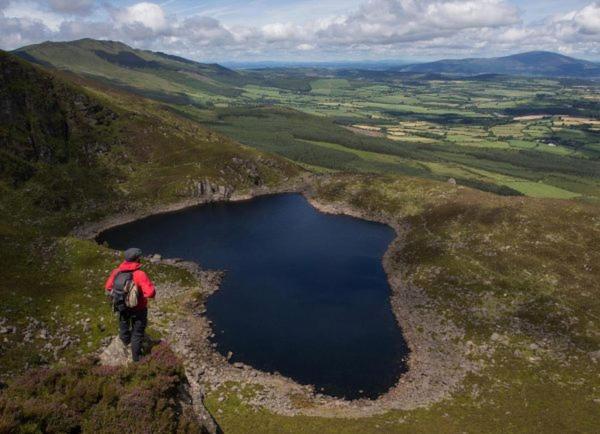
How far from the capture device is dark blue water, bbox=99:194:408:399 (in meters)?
63.3

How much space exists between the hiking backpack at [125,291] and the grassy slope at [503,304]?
29547 mm

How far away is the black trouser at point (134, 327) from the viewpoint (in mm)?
24875

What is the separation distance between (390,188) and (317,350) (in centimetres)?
8574

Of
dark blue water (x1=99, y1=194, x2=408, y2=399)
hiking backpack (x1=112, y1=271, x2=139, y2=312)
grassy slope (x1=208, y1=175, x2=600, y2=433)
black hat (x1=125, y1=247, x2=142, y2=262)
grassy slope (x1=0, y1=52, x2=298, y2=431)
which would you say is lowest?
dark blue water (x1=99, y1=194, x2=408, y2=399)

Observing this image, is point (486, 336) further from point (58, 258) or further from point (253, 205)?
point (253, 205)

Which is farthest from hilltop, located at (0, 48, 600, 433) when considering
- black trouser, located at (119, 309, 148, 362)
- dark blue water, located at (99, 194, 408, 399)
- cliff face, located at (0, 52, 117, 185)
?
dark blue water, located at (99, 194, 408, 399)

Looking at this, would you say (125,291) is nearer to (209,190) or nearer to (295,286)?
(295,286)

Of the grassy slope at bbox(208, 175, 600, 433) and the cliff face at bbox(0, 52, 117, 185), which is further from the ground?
the cliff face at bbox(0, 52, 117, 185)

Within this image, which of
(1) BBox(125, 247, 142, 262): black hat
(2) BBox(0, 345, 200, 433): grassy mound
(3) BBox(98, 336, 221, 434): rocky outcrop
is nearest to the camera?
(2) BBox(0, 345, 200, 433): grassy mound

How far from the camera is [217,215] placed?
431ft

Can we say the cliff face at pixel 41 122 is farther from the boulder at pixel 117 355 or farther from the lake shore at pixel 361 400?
the boulder at pixel 117 355

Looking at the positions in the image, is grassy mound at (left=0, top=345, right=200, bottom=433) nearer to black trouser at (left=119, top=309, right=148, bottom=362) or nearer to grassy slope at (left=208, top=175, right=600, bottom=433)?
black trouser at (left=119, top=309, right=148, bottom=362)

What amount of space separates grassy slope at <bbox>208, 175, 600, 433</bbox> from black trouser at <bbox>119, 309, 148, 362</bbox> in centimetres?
2526

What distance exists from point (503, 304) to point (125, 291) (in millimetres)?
72146
